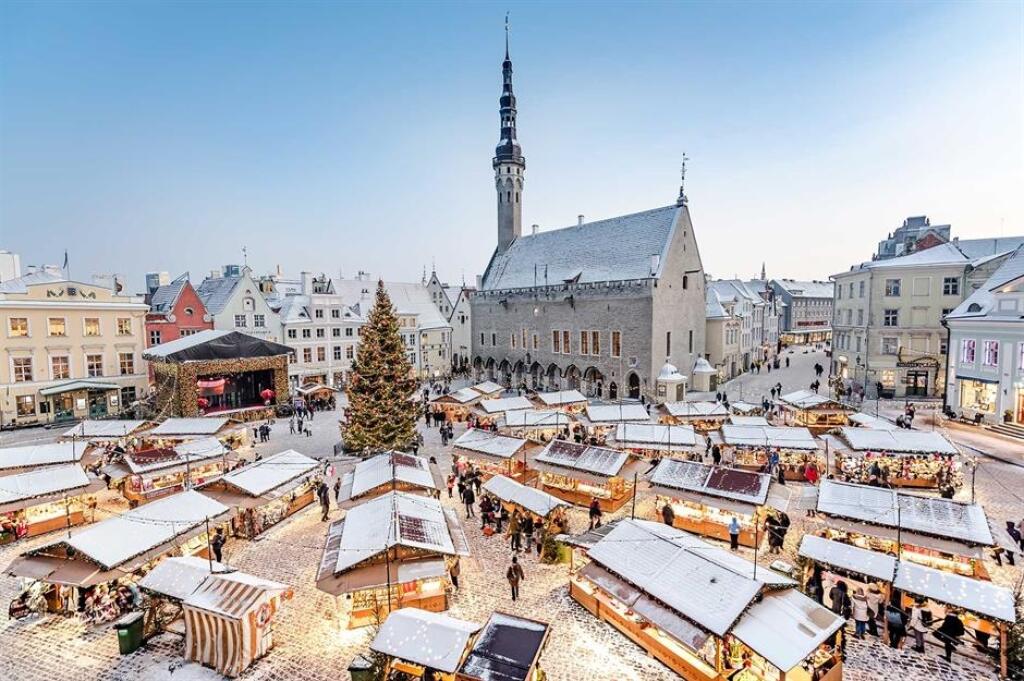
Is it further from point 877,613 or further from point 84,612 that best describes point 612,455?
point 84,612

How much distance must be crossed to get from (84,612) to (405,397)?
1481 centimetres

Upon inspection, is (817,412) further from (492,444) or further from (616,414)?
(492,444)

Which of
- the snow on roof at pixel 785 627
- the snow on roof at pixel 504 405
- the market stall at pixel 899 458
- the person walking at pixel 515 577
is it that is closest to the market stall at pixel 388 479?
the person walking at pixel 515 577

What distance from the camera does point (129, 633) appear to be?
10953mm

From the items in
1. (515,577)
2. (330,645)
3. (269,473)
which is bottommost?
(330,645)

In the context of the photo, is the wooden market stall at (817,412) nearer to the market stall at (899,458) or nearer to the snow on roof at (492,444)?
the market stall at (899,458)

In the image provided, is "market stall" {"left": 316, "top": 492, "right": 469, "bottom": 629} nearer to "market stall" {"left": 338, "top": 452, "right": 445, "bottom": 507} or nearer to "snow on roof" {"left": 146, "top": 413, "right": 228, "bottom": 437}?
"market stall" {"left": 338, "top": 452, "right": 445, "bottom": 507}

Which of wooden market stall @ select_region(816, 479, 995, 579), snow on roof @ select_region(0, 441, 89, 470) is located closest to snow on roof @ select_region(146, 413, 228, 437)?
snow on roof @ select_region(0, 441, 89, 470)

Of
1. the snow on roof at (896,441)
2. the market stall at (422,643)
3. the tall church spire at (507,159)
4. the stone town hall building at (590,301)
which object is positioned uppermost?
the tall church spire at (507,159)

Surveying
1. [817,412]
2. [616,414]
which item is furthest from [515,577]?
[817,412]

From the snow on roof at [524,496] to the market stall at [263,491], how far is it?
22.9ft

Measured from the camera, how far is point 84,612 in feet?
40.0

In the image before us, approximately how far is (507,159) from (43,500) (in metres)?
43.5

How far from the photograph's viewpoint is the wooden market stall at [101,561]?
11.7 meters
